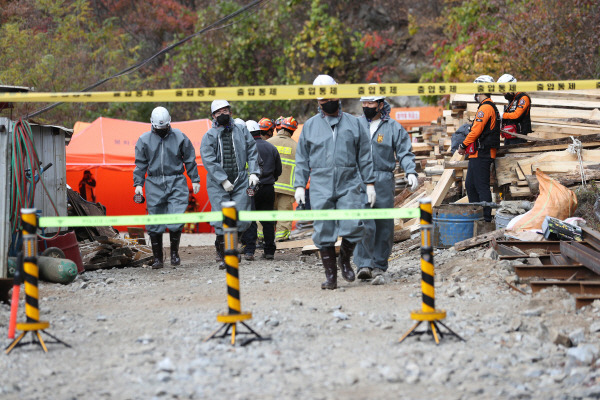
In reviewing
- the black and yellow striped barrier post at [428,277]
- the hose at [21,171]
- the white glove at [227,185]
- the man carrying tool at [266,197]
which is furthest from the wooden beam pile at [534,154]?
the black and yellow striped barrier post at [428,277]

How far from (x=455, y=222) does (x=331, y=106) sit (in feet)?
9.95

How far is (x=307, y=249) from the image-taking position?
36.0 ft

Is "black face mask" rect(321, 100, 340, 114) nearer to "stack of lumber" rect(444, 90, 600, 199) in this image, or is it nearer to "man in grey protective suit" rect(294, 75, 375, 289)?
"man in grey protective suit" rect(294, 75, 375, 289)

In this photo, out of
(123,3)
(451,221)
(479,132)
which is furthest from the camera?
(123,3)

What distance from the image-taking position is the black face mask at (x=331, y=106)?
304 inches

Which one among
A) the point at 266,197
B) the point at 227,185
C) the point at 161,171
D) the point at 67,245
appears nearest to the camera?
the point at 67,245

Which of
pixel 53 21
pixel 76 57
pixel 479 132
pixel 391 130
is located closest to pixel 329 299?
pixel 391 130

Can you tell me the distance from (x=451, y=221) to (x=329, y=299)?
336 centimetres

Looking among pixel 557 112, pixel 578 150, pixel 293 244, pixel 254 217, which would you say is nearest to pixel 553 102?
pixel 557 112

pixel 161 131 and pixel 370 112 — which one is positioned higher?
pixel 370 112

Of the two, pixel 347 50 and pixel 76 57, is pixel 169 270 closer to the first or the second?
pixel 76 57

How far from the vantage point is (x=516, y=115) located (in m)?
11.6

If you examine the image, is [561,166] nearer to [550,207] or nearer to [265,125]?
[550,207]

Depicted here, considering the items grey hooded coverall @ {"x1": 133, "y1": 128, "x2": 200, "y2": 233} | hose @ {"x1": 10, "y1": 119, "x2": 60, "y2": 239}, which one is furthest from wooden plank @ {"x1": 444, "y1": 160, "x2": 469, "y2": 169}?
hose @ {"x1": 10, "y1": 119, "x2": 60, "y2": 239}
